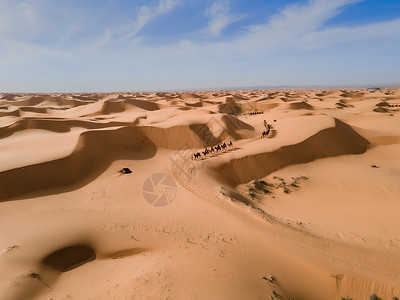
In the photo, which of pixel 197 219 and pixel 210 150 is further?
pixel 210 150

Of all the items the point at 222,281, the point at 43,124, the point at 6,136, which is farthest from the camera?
the point at 43,124

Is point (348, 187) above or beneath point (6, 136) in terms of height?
beneath

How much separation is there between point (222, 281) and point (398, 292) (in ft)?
14.0

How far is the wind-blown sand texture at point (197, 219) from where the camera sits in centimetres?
530

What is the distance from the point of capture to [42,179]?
34.5 feet

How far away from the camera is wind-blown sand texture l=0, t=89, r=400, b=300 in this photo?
5297 mm

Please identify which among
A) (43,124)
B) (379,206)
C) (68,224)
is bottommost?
(379,206)

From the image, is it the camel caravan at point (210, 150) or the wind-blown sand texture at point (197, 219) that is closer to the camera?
the wind-blown sand texture at point (197, 219)

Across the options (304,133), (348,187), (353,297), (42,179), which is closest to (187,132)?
(304,133)

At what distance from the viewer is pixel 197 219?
7.80 metres

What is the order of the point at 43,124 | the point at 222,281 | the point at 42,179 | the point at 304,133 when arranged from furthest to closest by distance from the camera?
the point at 43,124
the point at 304,133
the point at 42,179
the point at 222,281

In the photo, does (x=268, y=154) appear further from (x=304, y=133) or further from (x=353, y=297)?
(x=353, y=297)

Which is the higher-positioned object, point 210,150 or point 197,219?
point 210,150

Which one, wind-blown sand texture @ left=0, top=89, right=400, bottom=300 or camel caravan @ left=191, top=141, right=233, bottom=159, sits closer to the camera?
wind-blown sand texture @ left=0, top=89, right=400, bottom=300
